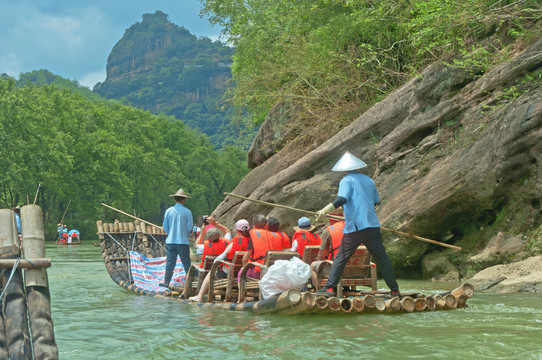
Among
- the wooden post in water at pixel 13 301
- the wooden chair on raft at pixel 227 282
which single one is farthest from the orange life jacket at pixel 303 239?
the wooden post in water at pixel 13 301

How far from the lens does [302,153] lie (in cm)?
1977

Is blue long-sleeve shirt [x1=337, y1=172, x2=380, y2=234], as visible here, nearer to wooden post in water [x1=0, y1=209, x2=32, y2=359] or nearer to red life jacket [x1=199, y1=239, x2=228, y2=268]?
red life jacket [x1=199, y1=239, x2=228, y2=268]

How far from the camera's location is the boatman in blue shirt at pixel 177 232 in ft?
38.4

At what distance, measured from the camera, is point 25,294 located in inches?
199

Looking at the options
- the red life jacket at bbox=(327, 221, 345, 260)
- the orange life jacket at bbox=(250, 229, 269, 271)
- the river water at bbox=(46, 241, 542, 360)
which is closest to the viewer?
the river water at bbox=(46, 241, 542, 360)

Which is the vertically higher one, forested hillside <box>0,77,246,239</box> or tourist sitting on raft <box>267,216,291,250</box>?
forested hillside <box>0,77,246,239</box>

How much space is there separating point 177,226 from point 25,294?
6.69 m

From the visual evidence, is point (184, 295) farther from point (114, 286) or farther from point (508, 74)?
point (508, 74)

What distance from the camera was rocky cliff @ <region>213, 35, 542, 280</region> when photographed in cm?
1171

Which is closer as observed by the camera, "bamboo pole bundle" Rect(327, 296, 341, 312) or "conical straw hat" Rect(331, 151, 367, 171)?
"bamboo pole bundle" Rect(327, 296, 341, 312)

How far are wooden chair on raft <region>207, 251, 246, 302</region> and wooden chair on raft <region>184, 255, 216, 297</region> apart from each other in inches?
8.2

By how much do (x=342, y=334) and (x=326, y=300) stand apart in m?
0.89

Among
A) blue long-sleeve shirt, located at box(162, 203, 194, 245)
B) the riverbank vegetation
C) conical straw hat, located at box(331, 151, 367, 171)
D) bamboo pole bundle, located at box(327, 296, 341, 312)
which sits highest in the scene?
the riverbank vegetation

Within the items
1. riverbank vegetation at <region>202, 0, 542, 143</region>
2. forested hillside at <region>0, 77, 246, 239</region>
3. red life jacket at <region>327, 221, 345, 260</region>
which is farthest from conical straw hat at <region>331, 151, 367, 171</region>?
forested hillside at <region>0, 77, 246, 239</region>
